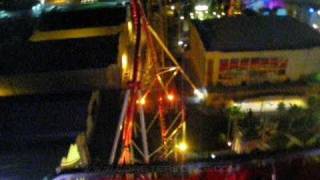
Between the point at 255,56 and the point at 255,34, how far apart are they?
863mm

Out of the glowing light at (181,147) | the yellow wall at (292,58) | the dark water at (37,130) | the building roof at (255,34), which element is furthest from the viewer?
the building roof at (255,34)

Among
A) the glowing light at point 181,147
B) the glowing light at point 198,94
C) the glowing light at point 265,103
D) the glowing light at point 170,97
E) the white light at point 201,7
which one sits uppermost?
the white light at point 201,7

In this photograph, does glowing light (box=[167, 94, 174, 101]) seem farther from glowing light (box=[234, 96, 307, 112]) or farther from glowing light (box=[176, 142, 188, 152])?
glowing light (box=[234, 96, 307, 112])

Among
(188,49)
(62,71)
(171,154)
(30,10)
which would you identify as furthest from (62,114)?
(30,10)

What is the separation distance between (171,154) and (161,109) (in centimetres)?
93

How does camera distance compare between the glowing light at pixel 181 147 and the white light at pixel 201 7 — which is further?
the white light at pixel 201 7

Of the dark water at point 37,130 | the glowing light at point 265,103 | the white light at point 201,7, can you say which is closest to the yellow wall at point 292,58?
the glowing light at point 265,103

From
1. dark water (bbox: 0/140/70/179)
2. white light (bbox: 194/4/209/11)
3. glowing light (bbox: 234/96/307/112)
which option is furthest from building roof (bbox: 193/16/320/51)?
dark water (bbox: 0/140/70/179)

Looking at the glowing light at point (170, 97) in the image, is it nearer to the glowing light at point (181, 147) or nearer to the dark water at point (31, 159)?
the glowing light at point (181, 147)

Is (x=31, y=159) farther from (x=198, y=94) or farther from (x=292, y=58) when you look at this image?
(x=292, y=58)

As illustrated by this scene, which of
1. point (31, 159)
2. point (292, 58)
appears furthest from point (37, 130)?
point (292, 58)

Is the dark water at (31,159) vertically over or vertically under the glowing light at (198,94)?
over

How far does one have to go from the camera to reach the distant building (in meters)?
9.72

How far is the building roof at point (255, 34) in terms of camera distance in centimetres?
985
